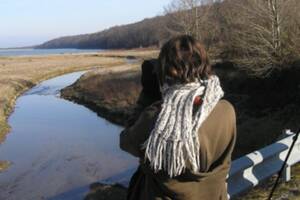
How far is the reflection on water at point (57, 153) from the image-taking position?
43.8 ft

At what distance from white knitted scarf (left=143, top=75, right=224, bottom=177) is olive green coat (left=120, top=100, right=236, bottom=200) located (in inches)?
1.8

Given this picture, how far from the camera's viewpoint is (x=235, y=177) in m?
5.28

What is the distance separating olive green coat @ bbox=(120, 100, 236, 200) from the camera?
2.56m

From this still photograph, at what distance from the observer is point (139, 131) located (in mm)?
2564

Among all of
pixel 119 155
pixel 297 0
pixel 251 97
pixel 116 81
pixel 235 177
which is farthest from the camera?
pixel 116 81

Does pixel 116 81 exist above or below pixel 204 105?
below

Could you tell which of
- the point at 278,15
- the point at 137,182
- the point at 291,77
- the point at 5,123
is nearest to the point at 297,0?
the point at 278,15

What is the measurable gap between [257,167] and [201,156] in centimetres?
336

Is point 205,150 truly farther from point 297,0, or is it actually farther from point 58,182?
point 297,0

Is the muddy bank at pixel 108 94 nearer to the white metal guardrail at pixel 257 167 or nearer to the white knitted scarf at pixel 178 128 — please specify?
the white metal guardrail at pixel 257 167

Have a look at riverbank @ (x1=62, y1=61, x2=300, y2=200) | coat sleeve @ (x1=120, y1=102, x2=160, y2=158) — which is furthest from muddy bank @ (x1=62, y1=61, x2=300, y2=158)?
coat sleeve @ (x1=120, y1=102, x2=160, y2=158)

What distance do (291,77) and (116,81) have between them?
1784cm

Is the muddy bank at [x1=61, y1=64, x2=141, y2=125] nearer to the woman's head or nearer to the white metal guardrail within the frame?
the white metal guardrail

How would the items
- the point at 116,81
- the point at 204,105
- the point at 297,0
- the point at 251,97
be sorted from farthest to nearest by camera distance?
the point at 116,81, the point at 297,0, the point at 251,97, the point at 204,105
